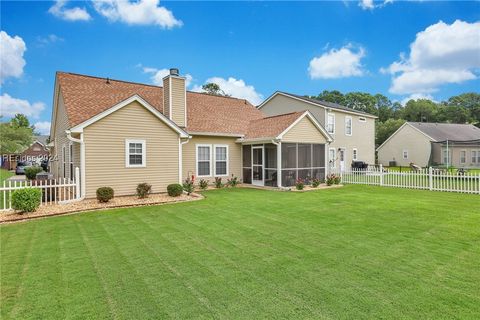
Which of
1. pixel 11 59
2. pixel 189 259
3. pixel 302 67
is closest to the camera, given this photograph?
pixel 189 259

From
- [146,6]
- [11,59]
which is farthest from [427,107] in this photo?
[11,59]

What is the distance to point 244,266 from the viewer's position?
15.4 ft

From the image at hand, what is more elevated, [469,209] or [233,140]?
[233,140]

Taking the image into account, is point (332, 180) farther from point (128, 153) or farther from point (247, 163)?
point (128, 153)

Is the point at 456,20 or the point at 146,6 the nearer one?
the point at 146,6

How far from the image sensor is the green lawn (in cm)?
343

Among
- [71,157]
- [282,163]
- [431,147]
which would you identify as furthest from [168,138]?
[431,147]

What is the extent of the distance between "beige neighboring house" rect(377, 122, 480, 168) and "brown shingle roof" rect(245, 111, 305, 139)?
23.1 metres

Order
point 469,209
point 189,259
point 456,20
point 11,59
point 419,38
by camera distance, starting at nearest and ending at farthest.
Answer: point 189,259
point 469,209
point 11,59
point 456,20
point 419,38

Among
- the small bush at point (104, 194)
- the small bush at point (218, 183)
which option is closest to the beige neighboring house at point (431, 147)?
the small bush at point (218, 183)

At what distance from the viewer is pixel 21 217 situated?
8.23 metres

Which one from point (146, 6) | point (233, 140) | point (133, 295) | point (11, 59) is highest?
point (146, 6)

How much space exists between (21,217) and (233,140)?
11.0 m

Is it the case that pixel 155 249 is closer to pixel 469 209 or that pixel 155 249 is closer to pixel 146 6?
pixel 469 209
